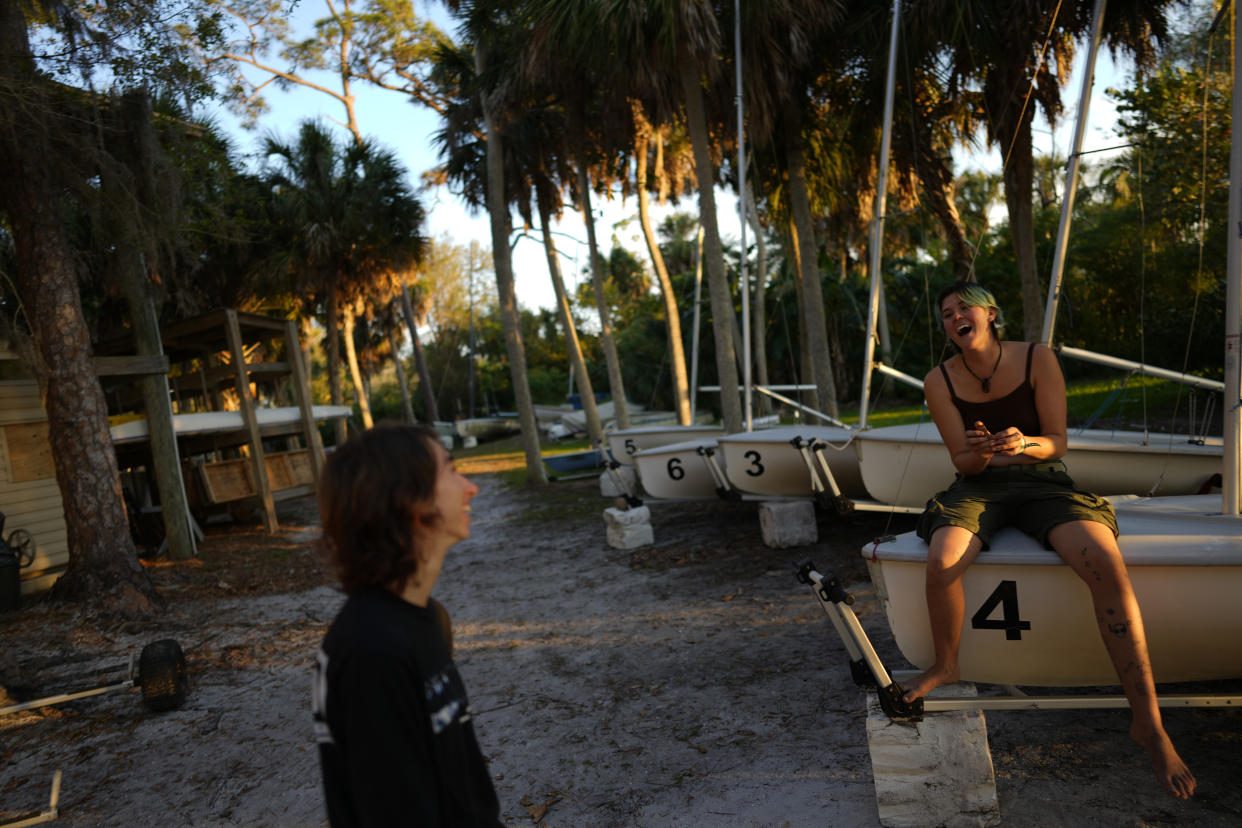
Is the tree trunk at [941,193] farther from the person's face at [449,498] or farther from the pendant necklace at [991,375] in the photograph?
the person's face at [449,498]

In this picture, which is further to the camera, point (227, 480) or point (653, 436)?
point (227, 480)

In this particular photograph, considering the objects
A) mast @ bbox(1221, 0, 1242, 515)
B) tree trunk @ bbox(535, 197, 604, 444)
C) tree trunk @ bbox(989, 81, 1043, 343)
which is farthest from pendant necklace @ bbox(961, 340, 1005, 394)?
tree trunk @ bbox(535, 197, 604, 444)

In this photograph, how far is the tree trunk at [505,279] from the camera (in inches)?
699

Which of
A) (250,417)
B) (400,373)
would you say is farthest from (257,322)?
(400,373)

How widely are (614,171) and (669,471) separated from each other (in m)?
10.2

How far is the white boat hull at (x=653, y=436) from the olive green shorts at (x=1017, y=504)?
9785 mm

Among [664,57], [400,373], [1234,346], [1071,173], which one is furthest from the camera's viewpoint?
[400,373]

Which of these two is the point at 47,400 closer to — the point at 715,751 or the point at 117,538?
the point at 117,538

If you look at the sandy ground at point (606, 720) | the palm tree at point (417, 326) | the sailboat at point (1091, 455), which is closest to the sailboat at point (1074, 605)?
the sandy ground at point (606, 720)

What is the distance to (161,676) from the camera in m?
5.75

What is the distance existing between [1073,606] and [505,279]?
16.0m

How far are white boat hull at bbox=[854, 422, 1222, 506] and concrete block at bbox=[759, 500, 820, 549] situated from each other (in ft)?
4.41

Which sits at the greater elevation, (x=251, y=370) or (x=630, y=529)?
(x=251, y=370)

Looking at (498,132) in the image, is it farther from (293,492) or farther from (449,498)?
(449,498)
